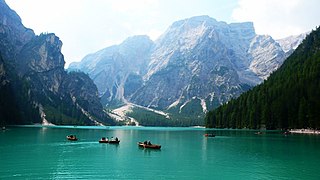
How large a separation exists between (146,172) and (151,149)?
135ft

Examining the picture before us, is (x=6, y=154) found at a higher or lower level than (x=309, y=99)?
lower

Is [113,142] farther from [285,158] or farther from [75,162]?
[285,158]

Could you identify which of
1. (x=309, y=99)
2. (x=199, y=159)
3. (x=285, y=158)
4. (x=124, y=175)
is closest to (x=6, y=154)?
(x=124, y=175)

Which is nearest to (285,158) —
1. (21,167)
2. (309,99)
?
(21,167)

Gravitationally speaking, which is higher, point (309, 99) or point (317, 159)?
point (309, 99)

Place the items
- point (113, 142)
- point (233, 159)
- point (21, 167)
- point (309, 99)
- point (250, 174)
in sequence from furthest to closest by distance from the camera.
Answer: point (309, 99), point (113, 142), point (233, 159), point (21, 167), point (250, 174)

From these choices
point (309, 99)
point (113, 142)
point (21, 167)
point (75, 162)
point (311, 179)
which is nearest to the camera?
point (311, 179)

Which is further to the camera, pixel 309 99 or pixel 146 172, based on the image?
pixel 309 99

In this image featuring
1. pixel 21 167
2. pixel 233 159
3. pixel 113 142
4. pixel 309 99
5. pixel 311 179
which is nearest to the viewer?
pixel 311 179

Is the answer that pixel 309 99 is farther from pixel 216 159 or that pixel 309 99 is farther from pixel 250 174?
pixel 250 174

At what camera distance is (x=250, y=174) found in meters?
60.9

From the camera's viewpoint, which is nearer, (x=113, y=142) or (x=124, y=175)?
(x=124, y=175)

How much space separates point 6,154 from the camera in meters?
83.0

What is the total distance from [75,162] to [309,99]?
148295 millimetres
